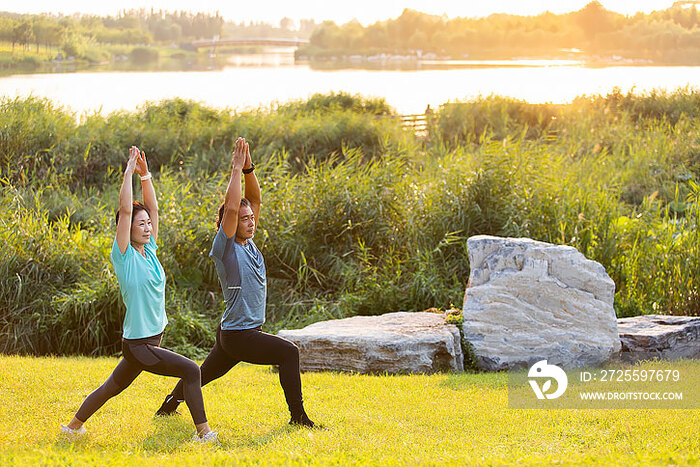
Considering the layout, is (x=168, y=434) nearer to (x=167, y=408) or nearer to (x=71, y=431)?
(x=167, y=408)

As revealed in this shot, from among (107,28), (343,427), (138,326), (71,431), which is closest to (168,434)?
(71,431)

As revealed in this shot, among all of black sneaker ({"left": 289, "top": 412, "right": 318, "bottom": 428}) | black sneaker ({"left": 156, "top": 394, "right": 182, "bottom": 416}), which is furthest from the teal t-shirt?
black sneaker ({"left": 289, "top": 412, "right": 318, "bottom": 428})

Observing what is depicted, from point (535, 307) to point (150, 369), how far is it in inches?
151

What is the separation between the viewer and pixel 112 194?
43.2 feet

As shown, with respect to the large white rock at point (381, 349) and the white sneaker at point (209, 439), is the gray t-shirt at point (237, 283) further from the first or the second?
the large white rock at point (381, 349)

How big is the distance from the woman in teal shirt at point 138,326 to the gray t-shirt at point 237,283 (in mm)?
383

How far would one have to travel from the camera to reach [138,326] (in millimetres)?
4793

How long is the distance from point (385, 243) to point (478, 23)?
778 inches

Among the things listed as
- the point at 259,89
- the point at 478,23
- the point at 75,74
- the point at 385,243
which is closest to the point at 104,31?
the point at 75,74

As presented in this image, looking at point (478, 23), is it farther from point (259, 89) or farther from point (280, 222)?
point (280, 222)

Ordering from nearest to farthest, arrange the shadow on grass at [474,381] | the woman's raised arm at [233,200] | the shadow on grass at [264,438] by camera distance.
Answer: the shadow on grass at [264,438] < the woman's raised arm at [233,200] < the shadow on grass at [474,381]

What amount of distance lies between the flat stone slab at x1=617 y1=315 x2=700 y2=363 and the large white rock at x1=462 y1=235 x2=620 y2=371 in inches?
10.5

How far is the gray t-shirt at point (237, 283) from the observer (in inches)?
196

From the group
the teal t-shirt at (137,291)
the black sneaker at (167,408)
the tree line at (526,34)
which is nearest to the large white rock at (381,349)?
the black sneaker at (167,408)
